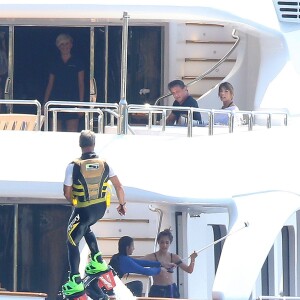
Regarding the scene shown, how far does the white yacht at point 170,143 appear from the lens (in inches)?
730

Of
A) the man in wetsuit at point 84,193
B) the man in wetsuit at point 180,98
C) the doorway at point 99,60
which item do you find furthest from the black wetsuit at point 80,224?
the doorway at point 99,60

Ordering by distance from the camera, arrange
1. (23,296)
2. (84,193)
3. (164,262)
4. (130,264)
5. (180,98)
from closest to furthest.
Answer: (23,296), (84,193), (130,264), (164,262), (180,98)

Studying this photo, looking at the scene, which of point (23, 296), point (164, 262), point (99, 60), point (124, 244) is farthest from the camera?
point (99, 60)

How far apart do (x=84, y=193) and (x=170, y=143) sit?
1.75 metres

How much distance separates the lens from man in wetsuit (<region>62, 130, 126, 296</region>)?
57.3 ft

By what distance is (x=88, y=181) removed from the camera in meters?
17.4

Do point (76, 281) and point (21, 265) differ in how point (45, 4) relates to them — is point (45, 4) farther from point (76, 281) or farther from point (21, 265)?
point (76, 281)

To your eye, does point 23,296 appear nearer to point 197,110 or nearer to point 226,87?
point 197,110

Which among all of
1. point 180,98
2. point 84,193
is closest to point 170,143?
point 84,193

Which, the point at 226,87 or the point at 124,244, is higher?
the point at 226,87

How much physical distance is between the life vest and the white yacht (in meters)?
0.84

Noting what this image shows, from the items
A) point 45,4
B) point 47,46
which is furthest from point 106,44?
point 45,4

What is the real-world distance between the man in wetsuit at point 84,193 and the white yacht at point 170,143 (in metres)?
0.54

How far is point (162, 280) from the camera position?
19.5 m
